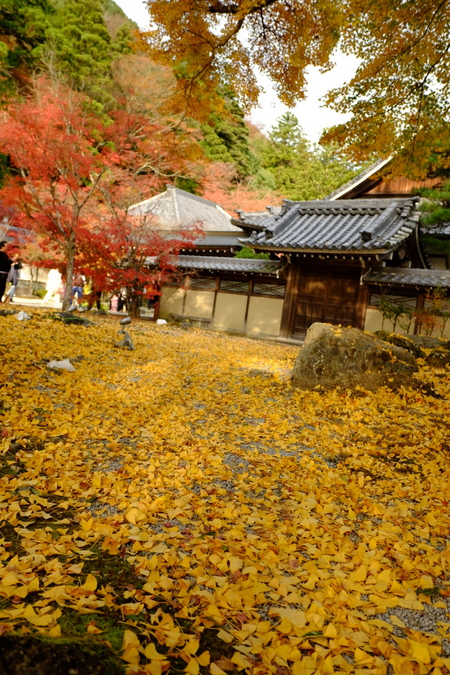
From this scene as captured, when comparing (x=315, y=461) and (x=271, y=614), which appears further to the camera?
(x=315, y=461)

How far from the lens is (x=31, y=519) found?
2963 millimetres

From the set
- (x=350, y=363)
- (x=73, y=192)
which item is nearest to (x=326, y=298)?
(x=350, y=363)

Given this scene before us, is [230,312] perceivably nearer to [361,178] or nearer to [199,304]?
[199,304]

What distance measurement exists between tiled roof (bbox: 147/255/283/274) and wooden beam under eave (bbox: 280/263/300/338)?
559 millimetres

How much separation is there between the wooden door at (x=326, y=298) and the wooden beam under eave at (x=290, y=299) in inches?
5.2

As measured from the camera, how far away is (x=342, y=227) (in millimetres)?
15867

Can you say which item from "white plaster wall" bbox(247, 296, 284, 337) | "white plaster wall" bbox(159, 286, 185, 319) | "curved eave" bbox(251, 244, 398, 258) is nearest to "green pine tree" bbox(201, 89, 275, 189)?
"white plaster wall" bbox(159, 286, 185, 319)

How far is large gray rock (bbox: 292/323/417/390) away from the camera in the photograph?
7406 millimetres

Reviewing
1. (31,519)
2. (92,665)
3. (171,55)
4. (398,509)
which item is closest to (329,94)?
(171,55)

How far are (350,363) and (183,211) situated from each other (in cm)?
1994

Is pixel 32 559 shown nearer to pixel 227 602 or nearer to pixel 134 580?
pixel 134 580

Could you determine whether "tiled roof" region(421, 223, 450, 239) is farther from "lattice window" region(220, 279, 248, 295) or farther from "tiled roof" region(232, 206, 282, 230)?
"lattice window" region(220, 279, 248, 295)

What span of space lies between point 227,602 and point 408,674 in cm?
93

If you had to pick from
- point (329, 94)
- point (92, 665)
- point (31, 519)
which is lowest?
point (31, 519)
